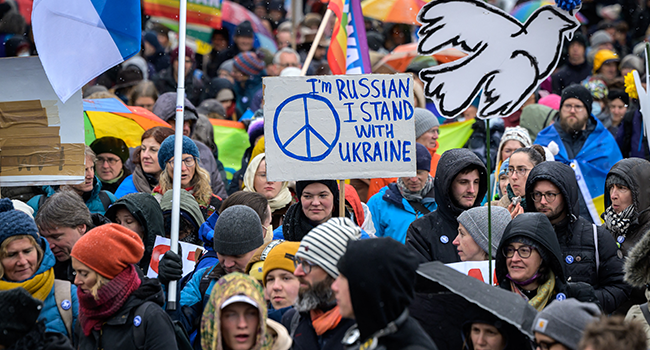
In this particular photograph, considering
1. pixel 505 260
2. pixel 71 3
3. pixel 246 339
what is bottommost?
pixel 246 339

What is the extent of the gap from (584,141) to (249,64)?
5.29 m

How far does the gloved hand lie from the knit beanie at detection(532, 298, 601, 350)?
2.23 metres

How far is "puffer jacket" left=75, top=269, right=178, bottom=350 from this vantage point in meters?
3.97

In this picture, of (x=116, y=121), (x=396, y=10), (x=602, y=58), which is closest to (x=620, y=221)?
(x=116, y=121)

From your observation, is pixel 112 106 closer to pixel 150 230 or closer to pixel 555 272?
pixel 150 230

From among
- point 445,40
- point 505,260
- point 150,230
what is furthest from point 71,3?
point 505,260

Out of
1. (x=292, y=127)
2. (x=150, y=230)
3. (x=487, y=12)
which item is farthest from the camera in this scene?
(x=150, y=230)

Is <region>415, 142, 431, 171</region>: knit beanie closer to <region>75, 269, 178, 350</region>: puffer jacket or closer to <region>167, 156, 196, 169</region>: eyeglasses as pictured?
<region>167, 156, 196, 169</region>: eyeglasses

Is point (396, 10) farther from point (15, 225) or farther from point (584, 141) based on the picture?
point (15, 225)

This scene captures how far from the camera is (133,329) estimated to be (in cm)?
400

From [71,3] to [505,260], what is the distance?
3392 millimetres

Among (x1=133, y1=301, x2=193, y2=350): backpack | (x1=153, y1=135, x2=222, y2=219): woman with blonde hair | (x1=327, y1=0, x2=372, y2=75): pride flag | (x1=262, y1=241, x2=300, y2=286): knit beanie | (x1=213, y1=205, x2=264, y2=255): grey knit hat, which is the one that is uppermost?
(x1=327, y1=0, x2=372, y2=75): pride flag

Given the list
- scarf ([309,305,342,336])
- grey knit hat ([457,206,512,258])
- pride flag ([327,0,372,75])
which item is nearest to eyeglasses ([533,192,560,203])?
grey knit hat ([457,206,512,258])

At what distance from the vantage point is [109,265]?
4.09 m
